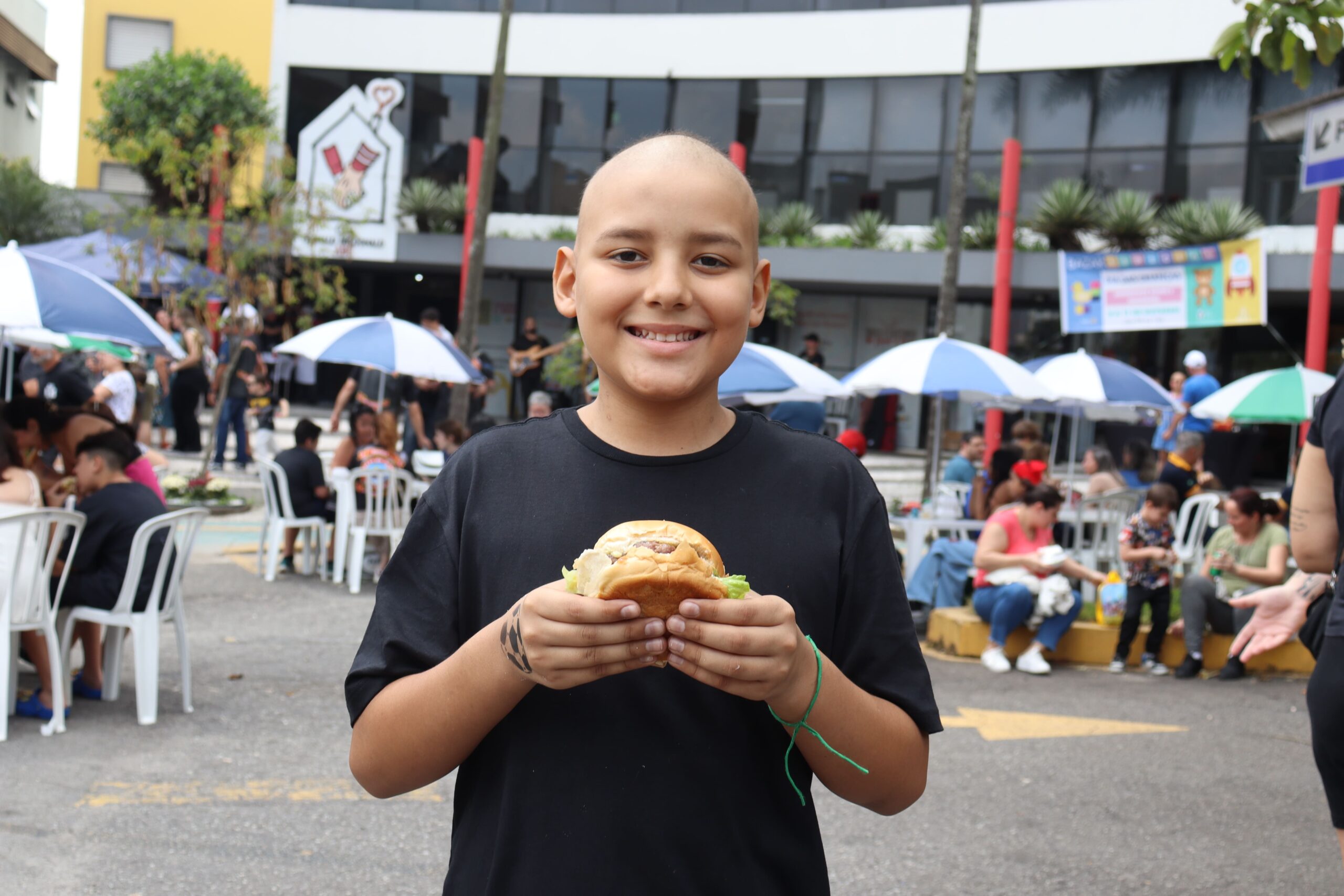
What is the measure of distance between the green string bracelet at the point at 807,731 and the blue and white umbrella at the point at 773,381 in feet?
29.1

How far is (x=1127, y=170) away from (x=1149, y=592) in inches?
616

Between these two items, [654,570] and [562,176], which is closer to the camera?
[654,570]

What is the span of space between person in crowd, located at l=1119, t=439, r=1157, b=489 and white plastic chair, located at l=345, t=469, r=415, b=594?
24.5 feet

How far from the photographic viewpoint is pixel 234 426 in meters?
17.1

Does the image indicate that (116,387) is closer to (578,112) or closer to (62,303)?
(62,303)

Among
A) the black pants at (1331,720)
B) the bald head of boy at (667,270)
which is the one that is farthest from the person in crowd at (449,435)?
the bald head of boy at (667,270)

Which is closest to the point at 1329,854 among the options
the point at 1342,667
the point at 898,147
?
the point at 1342,667

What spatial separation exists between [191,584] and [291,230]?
6920 mm

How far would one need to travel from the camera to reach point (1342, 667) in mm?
2721

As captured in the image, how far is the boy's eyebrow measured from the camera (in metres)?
1.67

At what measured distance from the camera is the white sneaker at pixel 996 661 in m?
8.79

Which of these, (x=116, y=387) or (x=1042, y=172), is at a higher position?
(x=1042, y=172)

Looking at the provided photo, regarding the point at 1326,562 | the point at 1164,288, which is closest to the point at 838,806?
the point at 1326,562

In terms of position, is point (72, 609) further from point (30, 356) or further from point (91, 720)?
point (30, 356)
